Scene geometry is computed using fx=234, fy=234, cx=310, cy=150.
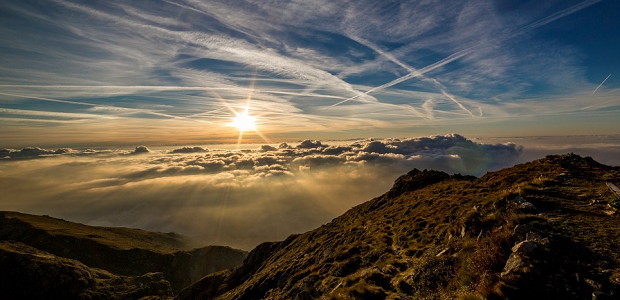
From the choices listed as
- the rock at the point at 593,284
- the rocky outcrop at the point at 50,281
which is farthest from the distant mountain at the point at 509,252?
the rocky outcrop at the point at 50,281

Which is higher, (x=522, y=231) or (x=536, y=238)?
(x=536, y=238)

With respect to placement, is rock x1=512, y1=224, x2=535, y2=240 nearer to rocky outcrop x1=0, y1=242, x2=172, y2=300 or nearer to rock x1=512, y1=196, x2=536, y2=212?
rock x1=512, y1=196, x2=536, y2=212

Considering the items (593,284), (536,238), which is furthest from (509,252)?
(593,284)

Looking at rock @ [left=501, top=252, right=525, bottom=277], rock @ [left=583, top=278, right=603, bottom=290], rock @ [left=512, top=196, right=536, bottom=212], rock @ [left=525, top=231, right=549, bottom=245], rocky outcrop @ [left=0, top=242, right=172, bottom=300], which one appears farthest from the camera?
rocky outcrop @ [left=0, top=242, right=172, bottom=300]

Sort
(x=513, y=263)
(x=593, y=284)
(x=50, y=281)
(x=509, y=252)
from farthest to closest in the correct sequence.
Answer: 1. (x=50, y=281)
2. (x=509, y=252)
3. (x=513, y=263)
4. (x=593, y=284)

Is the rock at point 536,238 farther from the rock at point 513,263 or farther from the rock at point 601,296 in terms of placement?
the rock at point 601,296

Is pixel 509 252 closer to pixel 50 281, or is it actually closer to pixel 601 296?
pixel 601 296

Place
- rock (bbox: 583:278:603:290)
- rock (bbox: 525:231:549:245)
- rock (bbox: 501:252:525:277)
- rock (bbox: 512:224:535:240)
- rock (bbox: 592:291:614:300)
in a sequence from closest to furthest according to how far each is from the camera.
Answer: rock (bbox: 592:291:614:300)
rock (bbox: 583:278:603:290)
rock (bbox: 501:252:525:277)
rock (bbox: 525:231:549:245)
rock (bbox: 512:224:535:240)

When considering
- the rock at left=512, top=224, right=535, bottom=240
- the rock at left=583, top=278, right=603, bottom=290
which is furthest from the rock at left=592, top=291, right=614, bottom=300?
the rock at left=512, top=224, right=535, bottom=240

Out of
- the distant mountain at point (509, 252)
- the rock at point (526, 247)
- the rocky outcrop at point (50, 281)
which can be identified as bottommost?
the rocky outcrop at point (50, 281)

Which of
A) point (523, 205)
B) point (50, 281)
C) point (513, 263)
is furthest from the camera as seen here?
point (50, 281)

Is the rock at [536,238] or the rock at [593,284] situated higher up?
the rock at [536,238]

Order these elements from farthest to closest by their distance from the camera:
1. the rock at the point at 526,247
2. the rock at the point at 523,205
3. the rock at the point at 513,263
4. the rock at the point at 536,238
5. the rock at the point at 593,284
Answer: the rock at the point at 523,205 → the rock at the point at 536,238 → the rock at the point at 526,247 → the rock at the point at 513,263 → the rock at the point at 593,284

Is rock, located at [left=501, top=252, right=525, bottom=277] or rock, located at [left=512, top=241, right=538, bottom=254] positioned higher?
rock, located at [left=512, top=241, right=538, bottom=254]
